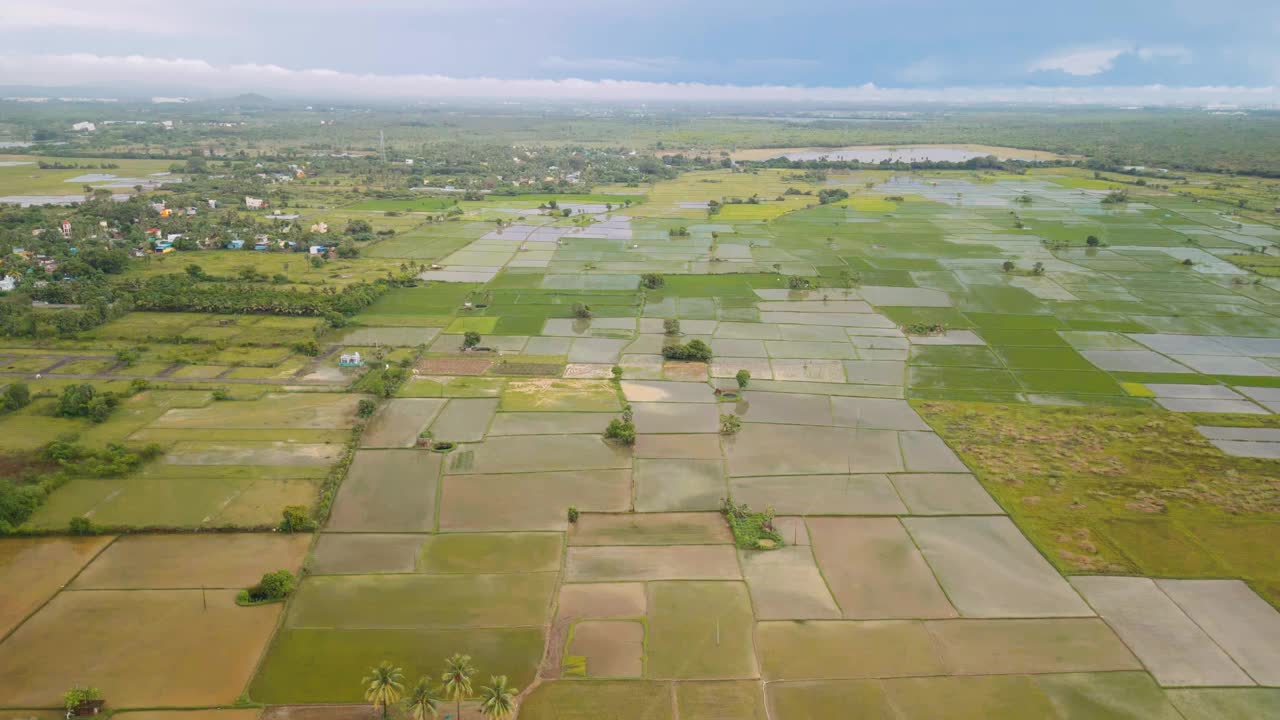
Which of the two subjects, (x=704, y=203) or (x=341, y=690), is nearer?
(x=341, y=690)

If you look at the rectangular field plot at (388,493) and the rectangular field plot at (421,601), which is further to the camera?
the rectangular field plot at (388,493)

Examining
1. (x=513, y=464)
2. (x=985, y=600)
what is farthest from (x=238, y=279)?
(x=985, y=600)

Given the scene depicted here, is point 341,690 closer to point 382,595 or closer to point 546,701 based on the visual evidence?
point 382,595

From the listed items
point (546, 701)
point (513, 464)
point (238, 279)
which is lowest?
point (546, 701)

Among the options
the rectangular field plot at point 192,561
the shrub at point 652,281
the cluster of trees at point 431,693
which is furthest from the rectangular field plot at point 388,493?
the shrub at point 652,281

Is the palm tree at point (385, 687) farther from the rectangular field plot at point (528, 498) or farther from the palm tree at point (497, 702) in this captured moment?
the rectangular field plot at point (528, 498)

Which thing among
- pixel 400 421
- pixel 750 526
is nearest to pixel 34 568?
pixel 400 421
